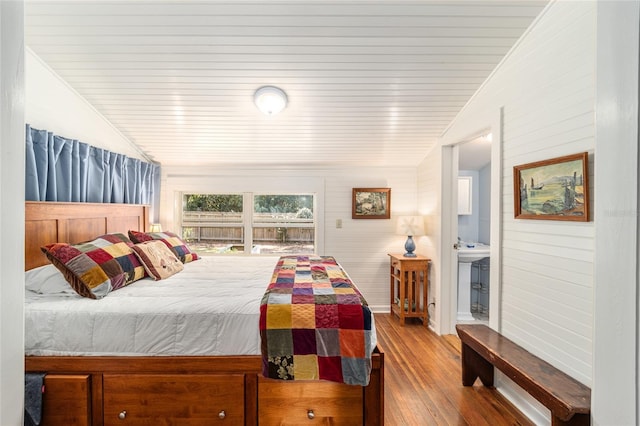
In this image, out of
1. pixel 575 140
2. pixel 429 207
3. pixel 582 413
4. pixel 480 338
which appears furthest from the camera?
pixel 429 207

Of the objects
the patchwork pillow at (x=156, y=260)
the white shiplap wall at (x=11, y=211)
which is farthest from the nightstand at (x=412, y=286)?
the white shiplap wall at (x=11, y=211)

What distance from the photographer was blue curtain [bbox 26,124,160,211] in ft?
6.96

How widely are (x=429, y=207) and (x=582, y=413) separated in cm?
235

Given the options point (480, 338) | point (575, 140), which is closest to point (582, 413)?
point (480, 338)

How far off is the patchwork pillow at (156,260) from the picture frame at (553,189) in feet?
8.81

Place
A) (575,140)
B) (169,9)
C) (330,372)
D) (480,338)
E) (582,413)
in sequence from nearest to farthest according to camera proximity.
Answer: (582,413) → (330,372) → (575,140) → (169,9) → (480,338)

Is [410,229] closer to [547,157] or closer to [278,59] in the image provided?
[547,157]

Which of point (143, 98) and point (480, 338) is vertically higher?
point (143, 98)

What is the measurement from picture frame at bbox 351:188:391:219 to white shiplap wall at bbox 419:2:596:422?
1601 millimetres

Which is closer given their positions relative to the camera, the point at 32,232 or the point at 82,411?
the point at 82,411

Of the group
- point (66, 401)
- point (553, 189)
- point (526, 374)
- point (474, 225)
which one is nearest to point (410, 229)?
point (474, 225)

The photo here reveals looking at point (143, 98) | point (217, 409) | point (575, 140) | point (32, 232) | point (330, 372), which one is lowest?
point (217, 409)

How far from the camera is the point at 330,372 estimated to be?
4.99 ft

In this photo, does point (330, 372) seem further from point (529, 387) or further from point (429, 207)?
point (429, 207)
